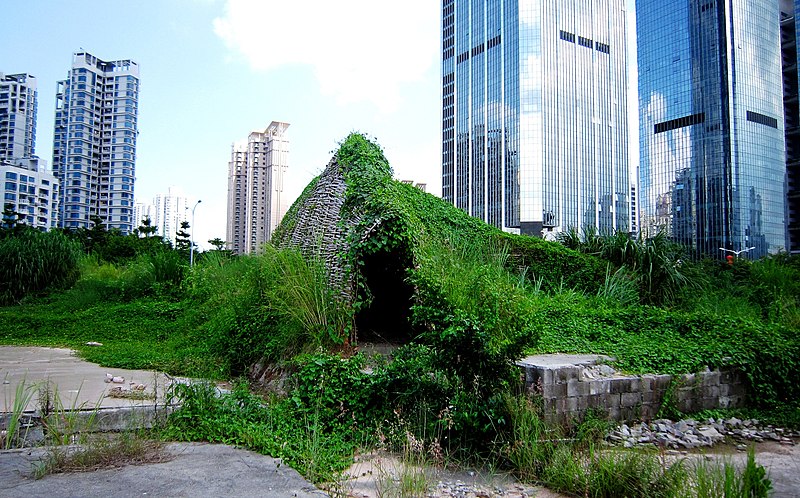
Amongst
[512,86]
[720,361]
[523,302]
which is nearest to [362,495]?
[523,302]

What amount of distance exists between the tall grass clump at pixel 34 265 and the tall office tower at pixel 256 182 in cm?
1431

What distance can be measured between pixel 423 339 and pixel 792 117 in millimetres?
74784

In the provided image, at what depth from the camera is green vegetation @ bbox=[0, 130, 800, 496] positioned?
500 cm

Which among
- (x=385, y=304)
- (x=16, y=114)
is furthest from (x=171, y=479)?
(x=16, y=114)

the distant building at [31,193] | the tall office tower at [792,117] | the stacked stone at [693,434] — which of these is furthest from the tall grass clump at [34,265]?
the tall office tower at [792,117]

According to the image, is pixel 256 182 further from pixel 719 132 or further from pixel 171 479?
pixel 719 132

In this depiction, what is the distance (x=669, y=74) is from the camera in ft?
263

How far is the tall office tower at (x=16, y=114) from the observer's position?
6975 cm

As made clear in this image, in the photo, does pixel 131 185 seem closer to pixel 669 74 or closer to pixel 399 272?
pixel 399 272

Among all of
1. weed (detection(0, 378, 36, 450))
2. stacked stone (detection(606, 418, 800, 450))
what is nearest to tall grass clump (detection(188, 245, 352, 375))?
weed (detection(0, 378, 36, 450))

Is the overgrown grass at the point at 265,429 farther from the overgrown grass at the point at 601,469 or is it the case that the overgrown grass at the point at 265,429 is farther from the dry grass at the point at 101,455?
the overgrown grass at the point at 601,469

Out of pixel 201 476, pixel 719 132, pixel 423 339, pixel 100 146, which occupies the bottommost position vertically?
pixel 201 476

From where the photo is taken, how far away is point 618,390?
611 centimetres

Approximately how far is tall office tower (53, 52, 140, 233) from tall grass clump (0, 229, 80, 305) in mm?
48749
